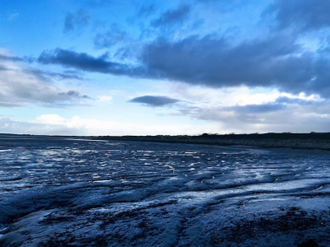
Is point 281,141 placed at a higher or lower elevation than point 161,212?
higher

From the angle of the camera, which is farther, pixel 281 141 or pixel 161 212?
pixel 281 141

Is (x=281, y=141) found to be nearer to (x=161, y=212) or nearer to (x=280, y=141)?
(x=280, y=141)

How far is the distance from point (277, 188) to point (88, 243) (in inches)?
269

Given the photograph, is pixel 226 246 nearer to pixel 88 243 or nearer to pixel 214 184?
pixel 88 243

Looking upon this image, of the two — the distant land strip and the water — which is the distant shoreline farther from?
the water

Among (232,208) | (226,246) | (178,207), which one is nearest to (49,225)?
(178,207)

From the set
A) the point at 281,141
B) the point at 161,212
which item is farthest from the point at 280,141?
the point at 161,212

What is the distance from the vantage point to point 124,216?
539 cm

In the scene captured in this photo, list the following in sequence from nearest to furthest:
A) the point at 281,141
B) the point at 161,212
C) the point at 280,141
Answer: the point at 161,212, the point at 281,141, the point at 280,141

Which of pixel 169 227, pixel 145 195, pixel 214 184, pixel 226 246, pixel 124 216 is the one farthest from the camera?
pixel 214 184

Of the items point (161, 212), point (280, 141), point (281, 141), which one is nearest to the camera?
point (161, 212)

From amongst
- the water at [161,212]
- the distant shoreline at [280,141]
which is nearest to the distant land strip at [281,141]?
the distant shoreline at [280,141]

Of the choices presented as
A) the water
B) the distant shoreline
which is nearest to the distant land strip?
the distant shoreline

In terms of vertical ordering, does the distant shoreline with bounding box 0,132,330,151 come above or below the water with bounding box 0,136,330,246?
above
